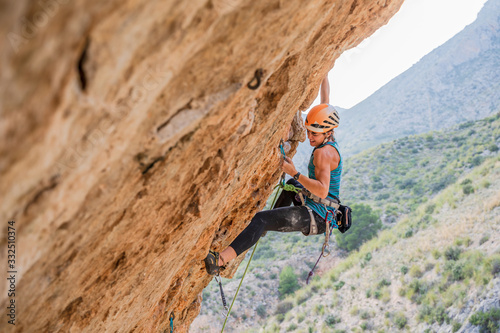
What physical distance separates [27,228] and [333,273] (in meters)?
25.5

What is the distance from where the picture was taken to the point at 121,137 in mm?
2184

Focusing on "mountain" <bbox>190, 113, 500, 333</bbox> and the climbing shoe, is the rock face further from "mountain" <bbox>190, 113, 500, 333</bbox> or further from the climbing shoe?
"mountain" <bbox>190, 113, 500, 333</bbox>

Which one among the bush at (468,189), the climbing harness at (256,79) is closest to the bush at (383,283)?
the bush at (468,189)

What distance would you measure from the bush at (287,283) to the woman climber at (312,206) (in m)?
25.2

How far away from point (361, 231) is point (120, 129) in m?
33.6

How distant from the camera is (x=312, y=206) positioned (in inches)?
219

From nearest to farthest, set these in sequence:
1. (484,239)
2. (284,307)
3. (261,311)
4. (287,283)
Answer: (484,239)
(284,307)
(261,311)
(287,283)

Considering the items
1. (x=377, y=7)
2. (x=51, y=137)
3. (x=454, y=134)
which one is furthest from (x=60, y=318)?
→ (x=454, y=134)

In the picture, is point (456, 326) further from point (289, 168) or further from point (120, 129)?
point (120, 129)

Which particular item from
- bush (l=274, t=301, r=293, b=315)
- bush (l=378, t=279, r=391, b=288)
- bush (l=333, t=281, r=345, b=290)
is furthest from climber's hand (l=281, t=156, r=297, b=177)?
bush (l=274, t=301, r=293, b=315)

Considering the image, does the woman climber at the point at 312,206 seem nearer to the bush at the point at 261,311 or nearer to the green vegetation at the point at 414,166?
the bush at the point at 261,311

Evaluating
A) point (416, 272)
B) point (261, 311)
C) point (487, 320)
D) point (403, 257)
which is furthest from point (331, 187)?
point (261, 311)

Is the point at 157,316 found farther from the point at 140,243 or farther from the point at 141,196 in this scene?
the point at 141,196

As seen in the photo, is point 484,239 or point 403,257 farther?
point 403,257
